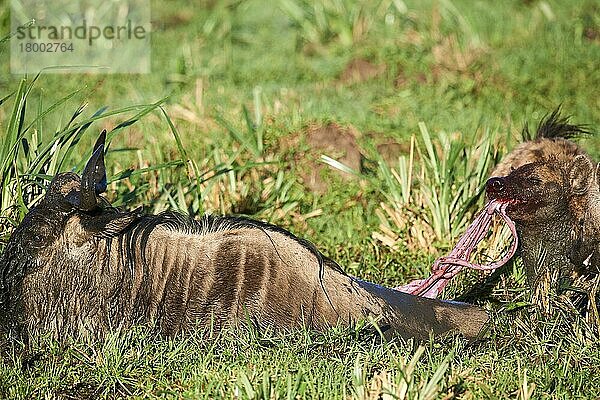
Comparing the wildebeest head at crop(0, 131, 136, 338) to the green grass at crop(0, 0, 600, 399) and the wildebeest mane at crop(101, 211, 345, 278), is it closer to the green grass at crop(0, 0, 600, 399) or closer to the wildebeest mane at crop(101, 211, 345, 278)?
the wildebeest mane at crop(101, 211, 345, 278)

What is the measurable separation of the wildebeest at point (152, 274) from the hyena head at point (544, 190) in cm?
82

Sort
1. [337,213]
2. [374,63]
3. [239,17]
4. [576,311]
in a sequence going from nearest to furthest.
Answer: [576,311]
[337,213]
[374,63]
[239,17]

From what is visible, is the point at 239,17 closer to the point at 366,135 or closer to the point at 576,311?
the point at 366,135

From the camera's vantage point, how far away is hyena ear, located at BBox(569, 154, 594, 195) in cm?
449

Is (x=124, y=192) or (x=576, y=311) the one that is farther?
(x=124, y=192)

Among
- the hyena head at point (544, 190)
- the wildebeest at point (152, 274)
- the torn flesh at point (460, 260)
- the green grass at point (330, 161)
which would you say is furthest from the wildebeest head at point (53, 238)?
the hyena head at point (544, 190)

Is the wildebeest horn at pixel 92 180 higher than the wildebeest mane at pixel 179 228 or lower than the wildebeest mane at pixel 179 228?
higher

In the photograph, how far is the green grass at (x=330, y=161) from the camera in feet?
11.7

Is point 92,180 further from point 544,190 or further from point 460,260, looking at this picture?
point 544,190

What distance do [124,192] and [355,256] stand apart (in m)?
1.34

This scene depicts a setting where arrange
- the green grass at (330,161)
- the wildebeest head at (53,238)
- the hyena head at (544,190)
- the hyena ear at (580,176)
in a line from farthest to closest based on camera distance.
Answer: the hyena ear at (580,176) < the hyena head at (544,190) < the wildebeest head at (53,238) < the green grass at (330,161)

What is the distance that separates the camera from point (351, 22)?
28.2ft

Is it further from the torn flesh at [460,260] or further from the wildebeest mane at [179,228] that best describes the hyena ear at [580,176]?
the wildebeest mane at [179,228]

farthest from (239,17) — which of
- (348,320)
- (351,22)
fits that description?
(348,320)
